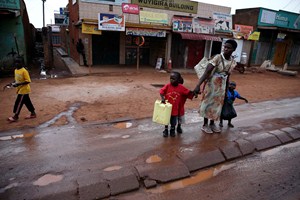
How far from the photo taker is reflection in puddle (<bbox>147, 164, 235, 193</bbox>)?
118 inches

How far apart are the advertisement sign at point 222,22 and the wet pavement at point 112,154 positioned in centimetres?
1305

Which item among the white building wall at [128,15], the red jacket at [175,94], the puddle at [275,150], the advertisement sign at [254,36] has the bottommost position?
the puddle at [275,150]

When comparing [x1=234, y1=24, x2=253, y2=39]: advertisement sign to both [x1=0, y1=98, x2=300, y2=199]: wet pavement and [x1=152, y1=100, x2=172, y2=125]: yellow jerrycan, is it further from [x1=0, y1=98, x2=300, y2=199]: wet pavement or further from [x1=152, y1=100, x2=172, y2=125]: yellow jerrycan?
[x1=152, y1=100, x2=172, y2=125]: yellow jerrycan

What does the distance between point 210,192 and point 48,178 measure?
2.30m

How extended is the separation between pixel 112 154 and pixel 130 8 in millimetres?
12166

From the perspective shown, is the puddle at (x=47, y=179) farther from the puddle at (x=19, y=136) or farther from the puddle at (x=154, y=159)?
the puddle at (x=19, y=136)

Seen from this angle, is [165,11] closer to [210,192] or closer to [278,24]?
[278,24]

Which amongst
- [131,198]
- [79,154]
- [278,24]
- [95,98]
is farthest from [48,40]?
[278,24]

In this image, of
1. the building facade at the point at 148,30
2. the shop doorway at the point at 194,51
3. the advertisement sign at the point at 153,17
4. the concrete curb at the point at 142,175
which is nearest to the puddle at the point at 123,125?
the concrete curb at the point at 142,175

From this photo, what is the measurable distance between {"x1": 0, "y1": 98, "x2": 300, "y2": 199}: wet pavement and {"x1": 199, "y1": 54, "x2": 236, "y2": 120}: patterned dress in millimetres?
612

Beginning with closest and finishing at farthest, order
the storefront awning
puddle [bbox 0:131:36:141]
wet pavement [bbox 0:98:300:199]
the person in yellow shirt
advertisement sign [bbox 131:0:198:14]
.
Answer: wet pavement [bbox 0:98:300:199]
puddle [bbox 0:131:36:141]
the person in yellow shirt
advertisement sign [bbox 131:0:198:14]
the storefront awning

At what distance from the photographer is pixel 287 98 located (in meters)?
9.12

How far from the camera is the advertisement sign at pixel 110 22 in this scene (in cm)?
1233

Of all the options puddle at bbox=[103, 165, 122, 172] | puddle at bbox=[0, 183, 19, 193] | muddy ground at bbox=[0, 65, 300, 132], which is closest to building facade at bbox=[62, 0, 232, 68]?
muddy ground at bbox=[0, 65, 300, 132]
